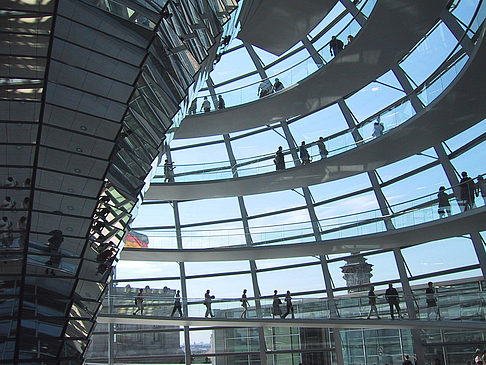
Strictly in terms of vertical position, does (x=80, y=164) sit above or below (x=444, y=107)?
below

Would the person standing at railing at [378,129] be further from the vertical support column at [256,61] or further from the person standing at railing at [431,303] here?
the vertical support column at [256,61]

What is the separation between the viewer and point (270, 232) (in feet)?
88.7

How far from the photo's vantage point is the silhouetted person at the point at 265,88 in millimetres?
25094

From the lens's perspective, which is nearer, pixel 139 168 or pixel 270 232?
pixel 139 168

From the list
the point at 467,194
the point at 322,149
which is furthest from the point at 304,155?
the point at 467,194

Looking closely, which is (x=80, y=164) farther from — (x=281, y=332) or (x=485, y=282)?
(x=281, y=332)

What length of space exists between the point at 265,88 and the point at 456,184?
9735 millimetres

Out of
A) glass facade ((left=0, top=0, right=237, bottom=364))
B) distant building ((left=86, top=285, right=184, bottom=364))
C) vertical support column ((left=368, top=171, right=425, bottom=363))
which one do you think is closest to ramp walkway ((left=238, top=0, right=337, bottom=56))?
vertical support column ((left=368, top=171, right=425, bottom=363))

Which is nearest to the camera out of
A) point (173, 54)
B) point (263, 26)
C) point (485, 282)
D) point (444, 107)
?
point (173, 54)

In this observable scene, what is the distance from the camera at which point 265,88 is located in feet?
82.8

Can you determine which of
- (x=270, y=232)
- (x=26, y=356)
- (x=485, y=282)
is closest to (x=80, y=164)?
(x=26, y=356)

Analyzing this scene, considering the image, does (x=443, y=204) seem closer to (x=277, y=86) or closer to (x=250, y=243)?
(x=277, y=86)

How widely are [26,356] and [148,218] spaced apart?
21274mm

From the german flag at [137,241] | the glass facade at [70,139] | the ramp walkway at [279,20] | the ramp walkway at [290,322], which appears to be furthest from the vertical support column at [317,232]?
the glass facade at [70,139]
